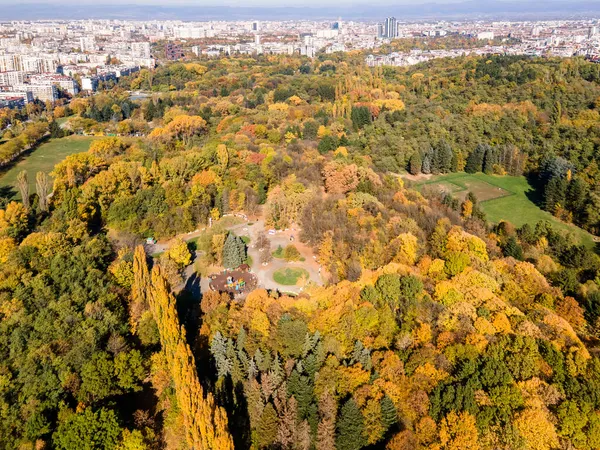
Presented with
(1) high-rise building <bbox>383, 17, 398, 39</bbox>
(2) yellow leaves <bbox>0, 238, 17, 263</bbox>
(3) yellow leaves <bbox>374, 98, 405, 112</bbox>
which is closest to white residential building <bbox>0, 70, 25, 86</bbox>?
(3) yellow leaves <bbox>374, 98, 405, 112</bbox>

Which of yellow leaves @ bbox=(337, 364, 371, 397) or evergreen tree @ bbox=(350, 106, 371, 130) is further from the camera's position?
evergreen tree @ bbox=(350, 106, 371, 130)

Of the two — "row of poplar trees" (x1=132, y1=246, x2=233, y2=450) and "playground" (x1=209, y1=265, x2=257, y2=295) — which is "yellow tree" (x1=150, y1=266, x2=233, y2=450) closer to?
"row of poplar trees" (x1=132, y1=246, x2=233, y2=450)

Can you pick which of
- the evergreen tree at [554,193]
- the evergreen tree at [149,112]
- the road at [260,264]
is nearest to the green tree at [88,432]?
the road at [260,264]

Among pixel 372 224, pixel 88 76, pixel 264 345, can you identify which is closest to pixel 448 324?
pixel 264 345

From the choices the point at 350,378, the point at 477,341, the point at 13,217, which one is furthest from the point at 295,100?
the point at 350,378

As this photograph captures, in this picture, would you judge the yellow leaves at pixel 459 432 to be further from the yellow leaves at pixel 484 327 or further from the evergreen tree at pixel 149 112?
the evergreen tree at pixel 149 112

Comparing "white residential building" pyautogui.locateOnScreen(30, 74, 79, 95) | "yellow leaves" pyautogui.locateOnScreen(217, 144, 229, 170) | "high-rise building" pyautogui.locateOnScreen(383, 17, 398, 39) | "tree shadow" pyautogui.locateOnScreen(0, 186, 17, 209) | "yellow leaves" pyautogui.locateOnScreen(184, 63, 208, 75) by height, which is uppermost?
"high-rise building" pyautogui.locateOnScreen(383, 17, 398, 39)
